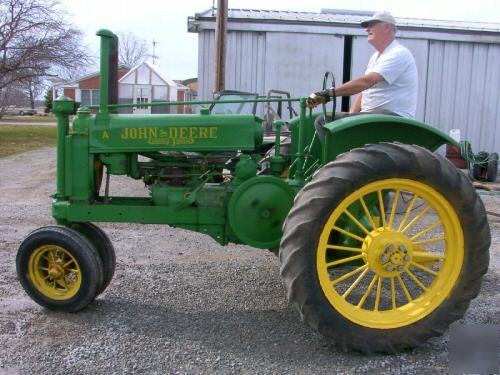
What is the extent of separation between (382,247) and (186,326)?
4.56 feet

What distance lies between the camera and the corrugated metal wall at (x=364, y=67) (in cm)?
1253

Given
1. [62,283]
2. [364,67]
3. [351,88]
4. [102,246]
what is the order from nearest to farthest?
[351,88] → [62,283] → [102,246] → [364,67]

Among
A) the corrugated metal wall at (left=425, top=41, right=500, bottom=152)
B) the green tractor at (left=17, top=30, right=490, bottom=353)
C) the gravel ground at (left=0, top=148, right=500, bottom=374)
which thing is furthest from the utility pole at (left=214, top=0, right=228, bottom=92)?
the green tractor at (left=17, top=30, right=490, bottom=353)

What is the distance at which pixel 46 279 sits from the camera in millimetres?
3988

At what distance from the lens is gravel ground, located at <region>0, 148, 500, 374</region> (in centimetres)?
320

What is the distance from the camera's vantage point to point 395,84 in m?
4.04

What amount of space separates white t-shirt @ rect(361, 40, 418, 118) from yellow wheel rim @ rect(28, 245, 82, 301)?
244cm

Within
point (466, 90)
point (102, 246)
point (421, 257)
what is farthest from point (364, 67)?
point (102, 246)

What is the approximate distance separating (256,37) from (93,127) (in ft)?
30.0

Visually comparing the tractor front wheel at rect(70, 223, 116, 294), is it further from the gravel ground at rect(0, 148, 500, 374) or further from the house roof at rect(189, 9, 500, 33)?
the house roof at rect(189, 9, 500, 33)

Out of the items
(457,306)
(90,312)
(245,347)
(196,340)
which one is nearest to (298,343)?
(245,347)

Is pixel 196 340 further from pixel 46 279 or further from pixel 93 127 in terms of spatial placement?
pixel 93 127

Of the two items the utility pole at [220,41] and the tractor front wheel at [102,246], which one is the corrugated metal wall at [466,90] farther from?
the tractor front wheel at [102,246]

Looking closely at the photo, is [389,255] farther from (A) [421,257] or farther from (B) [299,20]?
(B) [299,20]
